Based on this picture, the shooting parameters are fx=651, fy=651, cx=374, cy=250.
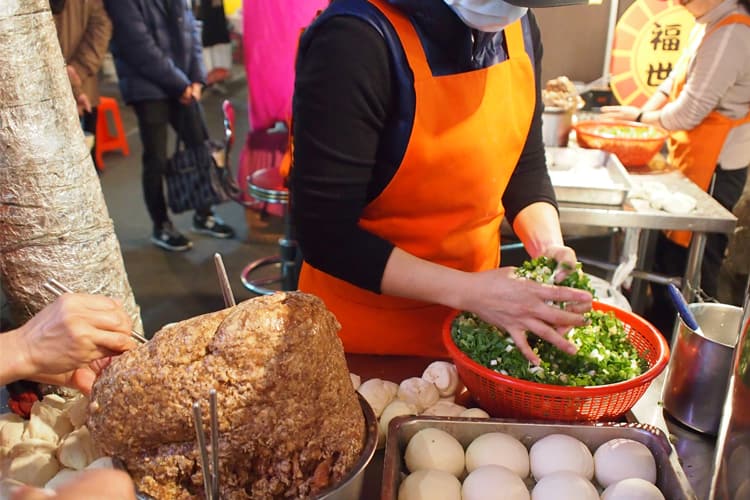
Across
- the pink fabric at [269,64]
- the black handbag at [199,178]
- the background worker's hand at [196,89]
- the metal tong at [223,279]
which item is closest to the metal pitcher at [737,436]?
the metal tong at [223,279]

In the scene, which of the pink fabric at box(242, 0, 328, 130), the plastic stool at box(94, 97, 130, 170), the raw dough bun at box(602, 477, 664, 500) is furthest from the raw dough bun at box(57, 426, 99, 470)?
the plastic stool at box(94, 97, 130, 170)

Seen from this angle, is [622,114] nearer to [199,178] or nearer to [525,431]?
[199,178]

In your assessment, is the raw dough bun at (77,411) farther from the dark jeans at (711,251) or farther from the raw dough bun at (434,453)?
the dark jeans at (711,251)

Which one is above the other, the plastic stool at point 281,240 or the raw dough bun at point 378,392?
the raw dough bun at point 378,392

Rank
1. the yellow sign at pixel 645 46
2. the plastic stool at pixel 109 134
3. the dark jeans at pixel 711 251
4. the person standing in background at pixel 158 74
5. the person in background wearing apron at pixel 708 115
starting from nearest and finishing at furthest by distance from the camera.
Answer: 1. the person in background wearing apron at pixel 708 115
2. the dark jeans at pixel 711 251
3. the yellow sign at pixel 645 46
4. the person standing in background at pixel 158 74
5. the plastic stool at pixel 109 134

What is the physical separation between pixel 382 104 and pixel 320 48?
0.57 ft

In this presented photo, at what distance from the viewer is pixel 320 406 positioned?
0.97 meters

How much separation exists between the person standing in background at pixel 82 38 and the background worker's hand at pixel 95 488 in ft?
12.4

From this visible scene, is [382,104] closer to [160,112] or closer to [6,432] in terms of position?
[6,432]

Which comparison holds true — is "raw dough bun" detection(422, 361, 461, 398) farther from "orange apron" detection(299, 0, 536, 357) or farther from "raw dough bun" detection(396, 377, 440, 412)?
"orange apron" detection(299, 0, 536, 357)

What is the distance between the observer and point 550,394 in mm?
1172

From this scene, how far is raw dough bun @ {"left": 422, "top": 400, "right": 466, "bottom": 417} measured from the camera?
1286 mm

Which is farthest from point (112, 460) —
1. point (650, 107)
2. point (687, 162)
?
point (650, 107)

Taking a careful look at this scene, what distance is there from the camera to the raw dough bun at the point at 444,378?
54.2 inches
